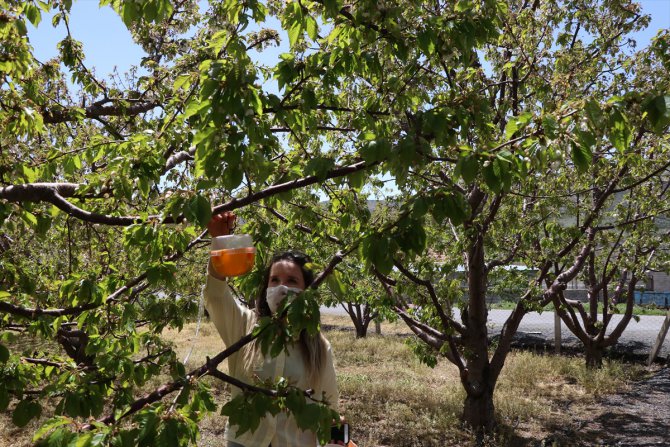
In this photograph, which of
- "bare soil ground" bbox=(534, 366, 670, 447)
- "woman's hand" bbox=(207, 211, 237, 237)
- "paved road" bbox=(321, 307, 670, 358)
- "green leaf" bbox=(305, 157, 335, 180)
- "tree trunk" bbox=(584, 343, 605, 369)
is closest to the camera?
"green leaf" bbox=(305, 157, 335, 180)

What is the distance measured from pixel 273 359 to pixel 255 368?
0.09m

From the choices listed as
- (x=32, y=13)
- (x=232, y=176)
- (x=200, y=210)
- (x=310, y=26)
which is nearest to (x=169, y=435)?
(x=200, y=210)

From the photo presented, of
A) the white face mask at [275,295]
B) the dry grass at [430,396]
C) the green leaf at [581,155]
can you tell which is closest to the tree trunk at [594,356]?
the dry grass at [430,396]

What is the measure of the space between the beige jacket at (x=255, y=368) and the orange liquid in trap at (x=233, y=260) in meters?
0.22

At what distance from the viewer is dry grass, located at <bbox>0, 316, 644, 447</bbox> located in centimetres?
629

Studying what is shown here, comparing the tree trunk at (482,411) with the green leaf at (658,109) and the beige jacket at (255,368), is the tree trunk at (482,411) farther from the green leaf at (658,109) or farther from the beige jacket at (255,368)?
the green leaf at (658,109)

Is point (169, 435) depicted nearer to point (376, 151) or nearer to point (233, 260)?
point (233, 260)

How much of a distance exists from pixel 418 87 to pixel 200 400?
7.09ft

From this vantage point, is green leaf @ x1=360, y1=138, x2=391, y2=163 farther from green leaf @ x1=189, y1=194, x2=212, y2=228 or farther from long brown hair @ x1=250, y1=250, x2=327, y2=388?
long brown hair @ x1=250, y1=250, x2=327, y2=388

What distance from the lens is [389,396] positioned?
8.09 meters

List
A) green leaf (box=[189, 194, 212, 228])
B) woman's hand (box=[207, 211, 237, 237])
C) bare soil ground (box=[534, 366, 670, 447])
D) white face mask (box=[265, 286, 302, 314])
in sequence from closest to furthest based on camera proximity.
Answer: green leaf (box=[189, 194, 212, 228]) < woman's hand (box=[207, 211, 237, 237]) < white face mask (box=[265, 286, 302, 314]) < bare soil ground (box=[534, 366, 670, 447])

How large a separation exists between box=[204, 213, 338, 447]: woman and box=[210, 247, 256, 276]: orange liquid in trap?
0.18 m

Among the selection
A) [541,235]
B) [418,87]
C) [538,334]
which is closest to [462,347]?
[541,235]

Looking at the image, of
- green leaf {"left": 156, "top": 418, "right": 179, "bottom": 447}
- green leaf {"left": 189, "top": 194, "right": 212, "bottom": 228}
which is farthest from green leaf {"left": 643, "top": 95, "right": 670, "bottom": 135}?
green leaf {"left": 156, "top": 418, "right": 179, "bottom": 447}
